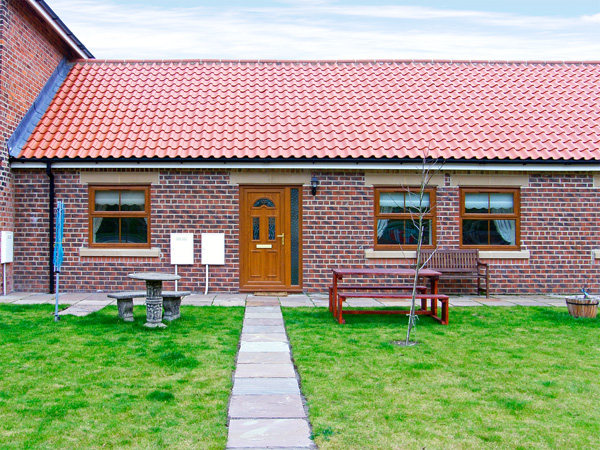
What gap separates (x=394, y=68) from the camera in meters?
16.5

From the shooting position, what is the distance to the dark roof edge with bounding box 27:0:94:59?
12.2 m

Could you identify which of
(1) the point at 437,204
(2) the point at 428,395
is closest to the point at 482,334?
(2) the point at 428,395

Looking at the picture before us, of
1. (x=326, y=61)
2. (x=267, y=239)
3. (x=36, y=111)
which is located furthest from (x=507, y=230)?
(x=36, y=111)

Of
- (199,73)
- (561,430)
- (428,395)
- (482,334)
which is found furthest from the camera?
(199,73)

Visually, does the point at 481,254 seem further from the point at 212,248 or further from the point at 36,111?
the point at 36,111

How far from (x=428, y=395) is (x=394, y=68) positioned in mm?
12757

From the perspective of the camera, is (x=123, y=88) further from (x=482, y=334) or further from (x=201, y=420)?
(x=201, y=420)

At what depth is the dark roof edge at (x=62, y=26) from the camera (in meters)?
12.2

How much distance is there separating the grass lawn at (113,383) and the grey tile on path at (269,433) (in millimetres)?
111

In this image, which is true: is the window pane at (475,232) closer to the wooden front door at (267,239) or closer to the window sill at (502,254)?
the window sill at (502,254)

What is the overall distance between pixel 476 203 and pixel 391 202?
1.84 meters

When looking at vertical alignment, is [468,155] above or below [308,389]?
above

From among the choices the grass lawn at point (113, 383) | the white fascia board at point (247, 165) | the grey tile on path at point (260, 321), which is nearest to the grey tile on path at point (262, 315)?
the grey tile on path at point (260, 321)

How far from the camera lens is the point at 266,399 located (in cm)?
520
